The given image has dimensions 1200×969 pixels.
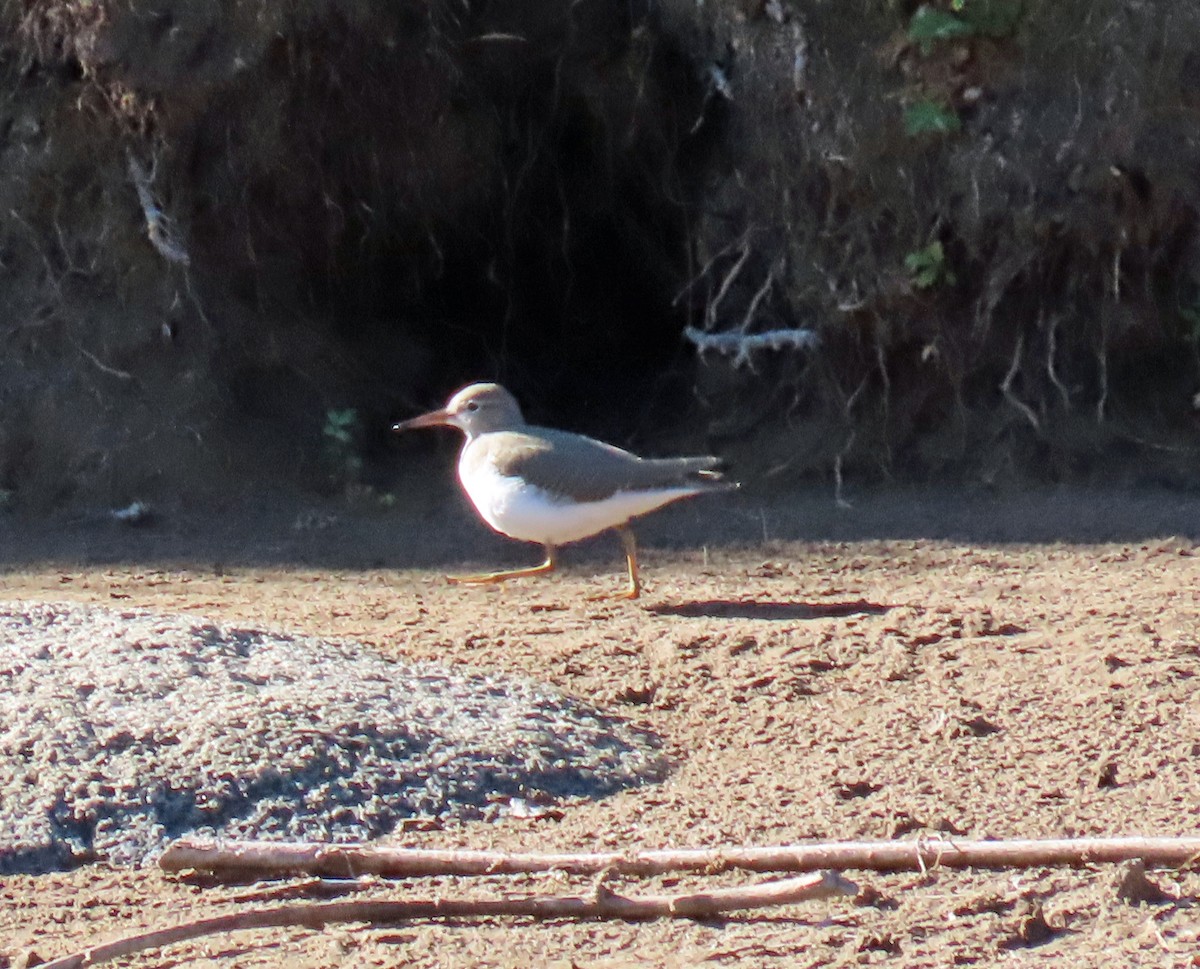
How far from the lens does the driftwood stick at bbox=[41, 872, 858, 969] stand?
12.5ft

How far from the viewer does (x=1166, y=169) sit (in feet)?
30.0

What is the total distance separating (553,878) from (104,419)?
6527 mm

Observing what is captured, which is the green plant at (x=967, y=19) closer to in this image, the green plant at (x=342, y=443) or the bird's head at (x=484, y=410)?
the bird's head at (x=484, y=410)

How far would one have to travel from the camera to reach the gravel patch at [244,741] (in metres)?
4.37

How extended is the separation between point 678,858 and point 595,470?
3.39m

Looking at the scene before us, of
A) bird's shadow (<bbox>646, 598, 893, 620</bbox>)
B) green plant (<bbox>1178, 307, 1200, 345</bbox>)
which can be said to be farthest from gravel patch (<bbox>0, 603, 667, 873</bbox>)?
green plant (<bbox>1178, 307, 1200, 345</bbox>)

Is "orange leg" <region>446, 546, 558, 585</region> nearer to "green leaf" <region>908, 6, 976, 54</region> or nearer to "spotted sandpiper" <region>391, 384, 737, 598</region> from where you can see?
Answer: "spotted sandpiper" <region>391, 384, 737, 598</region>

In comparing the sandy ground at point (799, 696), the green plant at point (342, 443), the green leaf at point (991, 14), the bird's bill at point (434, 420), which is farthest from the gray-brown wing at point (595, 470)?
the green leaf at point (991, 14)

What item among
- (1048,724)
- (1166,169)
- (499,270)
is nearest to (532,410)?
(499,270)

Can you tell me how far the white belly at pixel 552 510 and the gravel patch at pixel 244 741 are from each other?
6.41 feet

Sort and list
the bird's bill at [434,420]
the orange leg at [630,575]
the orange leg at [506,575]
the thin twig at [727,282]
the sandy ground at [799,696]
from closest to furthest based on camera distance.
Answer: the sandy ground at [799,696] < the orange leg at [630,575] < the orange leg at [506,575] < the bird's bill at [434,420] < the thin twig at [727,282]

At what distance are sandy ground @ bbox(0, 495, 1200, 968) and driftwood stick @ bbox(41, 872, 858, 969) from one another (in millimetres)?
35

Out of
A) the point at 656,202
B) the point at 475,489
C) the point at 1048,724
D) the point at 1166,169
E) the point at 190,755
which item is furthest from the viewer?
the point at 656,202

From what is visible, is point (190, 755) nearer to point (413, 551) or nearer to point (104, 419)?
point (413, 551)
